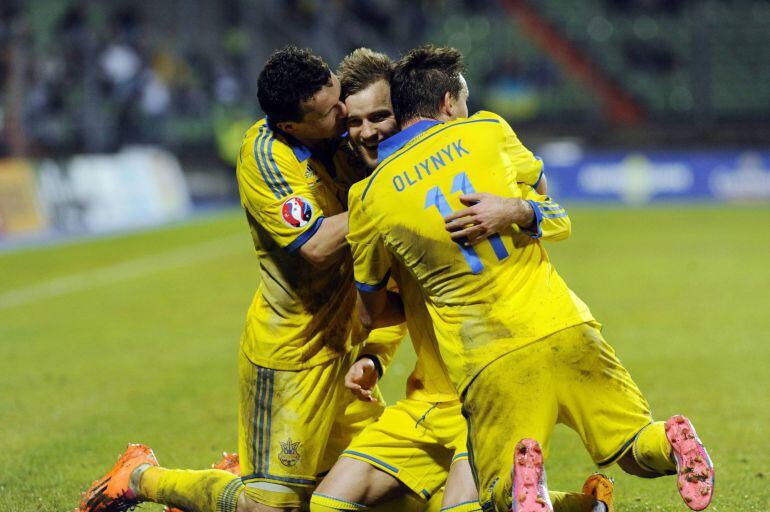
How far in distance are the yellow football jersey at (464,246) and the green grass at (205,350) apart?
1649 mm

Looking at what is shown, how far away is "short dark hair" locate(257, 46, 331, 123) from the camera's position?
4.28 metres

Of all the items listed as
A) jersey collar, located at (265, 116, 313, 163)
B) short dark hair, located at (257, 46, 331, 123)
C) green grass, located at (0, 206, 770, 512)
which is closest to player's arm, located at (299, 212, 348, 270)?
jersey collar, located at (265, 116, 313, 163)

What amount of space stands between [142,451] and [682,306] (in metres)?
7.52

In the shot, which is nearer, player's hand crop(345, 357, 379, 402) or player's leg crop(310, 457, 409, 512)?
player's leg crop(310, 457, 409, 512)

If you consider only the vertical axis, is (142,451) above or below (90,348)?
above

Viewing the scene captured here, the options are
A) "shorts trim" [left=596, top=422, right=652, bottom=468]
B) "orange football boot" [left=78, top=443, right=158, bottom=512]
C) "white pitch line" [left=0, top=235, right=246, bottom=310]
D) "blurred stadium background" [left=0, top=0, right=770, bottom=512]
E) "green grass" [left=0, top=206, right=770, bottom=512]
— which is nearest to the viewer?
"shorts trim" [left=596, top=422, right=652, bottom=468]

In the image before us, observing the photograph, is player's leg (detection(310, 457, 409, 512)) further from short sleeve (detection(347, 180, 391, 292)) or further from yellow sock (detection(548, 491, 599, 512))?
short sleeve (detection(347, 180, 391, 292))

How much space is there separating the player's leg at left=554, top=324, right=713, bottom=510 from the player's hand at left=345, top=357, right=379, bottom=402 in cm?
90

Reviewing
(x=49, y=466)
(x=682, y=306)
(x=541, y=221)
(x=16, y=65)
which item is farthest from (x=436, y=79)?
(x=16, y=65)

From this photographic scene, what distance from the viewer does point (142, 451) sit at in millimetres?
5156

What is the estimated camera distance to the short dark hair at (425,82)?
3.94 m

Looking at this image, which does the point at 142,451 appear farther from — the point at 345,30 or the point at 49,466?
the point at 345,30

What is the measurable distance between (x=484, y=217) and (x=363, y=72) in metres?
0.95

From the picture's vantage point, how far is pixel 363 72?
435cm
